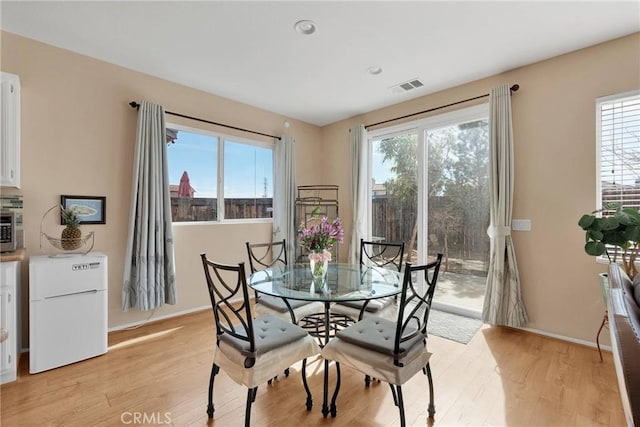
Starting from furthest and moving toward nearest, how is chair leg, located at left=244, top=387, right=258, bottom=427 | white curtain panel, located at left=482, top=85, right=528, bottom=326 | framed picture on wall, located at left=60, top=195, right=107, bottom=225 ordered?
white curtain panel, located at left=482, top=85, right=528, bottom=326
framed picture on wall, located at left=60, top=195, right=107, bottom=225
chair leg, located at left=244, top=387, right=258, bottom=427

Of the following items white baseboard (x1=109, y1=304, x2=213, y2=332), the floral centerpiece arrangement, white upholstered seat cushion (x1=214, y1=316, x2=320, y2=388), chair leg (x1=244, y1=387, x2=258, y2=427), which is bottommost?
white baseboard (x1=109, y1=304, x2=213, y2=332)

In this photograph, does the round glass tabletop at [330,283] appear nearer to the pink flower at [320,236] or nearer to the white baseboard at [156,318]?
the pink flower at [320,236]

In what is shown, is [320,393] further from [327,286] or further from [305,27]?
[305,27]

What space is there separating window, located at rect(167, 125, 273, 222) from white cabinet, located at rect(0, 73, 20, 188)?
130cm

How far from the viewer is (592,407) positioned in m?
1.89

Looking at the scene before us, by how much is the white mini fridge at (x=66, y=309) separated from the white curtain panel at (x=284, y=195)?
7.39 ft

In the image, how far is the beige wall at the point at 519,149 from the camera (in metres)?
2.61

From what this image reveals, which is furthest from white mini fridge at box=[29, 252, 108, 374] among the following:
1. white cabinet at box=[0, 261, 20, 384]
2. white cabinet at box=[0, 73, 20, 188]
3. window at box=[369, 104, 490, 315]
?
window at box=[369, 104, 490, 315]

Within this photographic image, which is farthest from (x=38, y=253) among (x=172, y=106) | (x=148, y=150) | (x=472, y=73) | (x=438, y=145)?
(x=472, y=73)

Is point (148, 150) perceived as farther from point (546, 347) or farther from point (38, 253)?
point (546, 347)

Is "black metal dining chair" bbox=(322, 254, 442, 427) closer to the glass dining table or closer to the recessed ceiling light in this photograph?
the glass dining table

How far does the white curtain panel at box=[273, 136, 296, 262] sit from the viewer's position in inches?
173

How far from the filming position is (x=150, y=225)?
3.11 meters

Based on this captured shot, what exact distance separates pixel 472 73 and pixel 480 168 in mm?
1045
